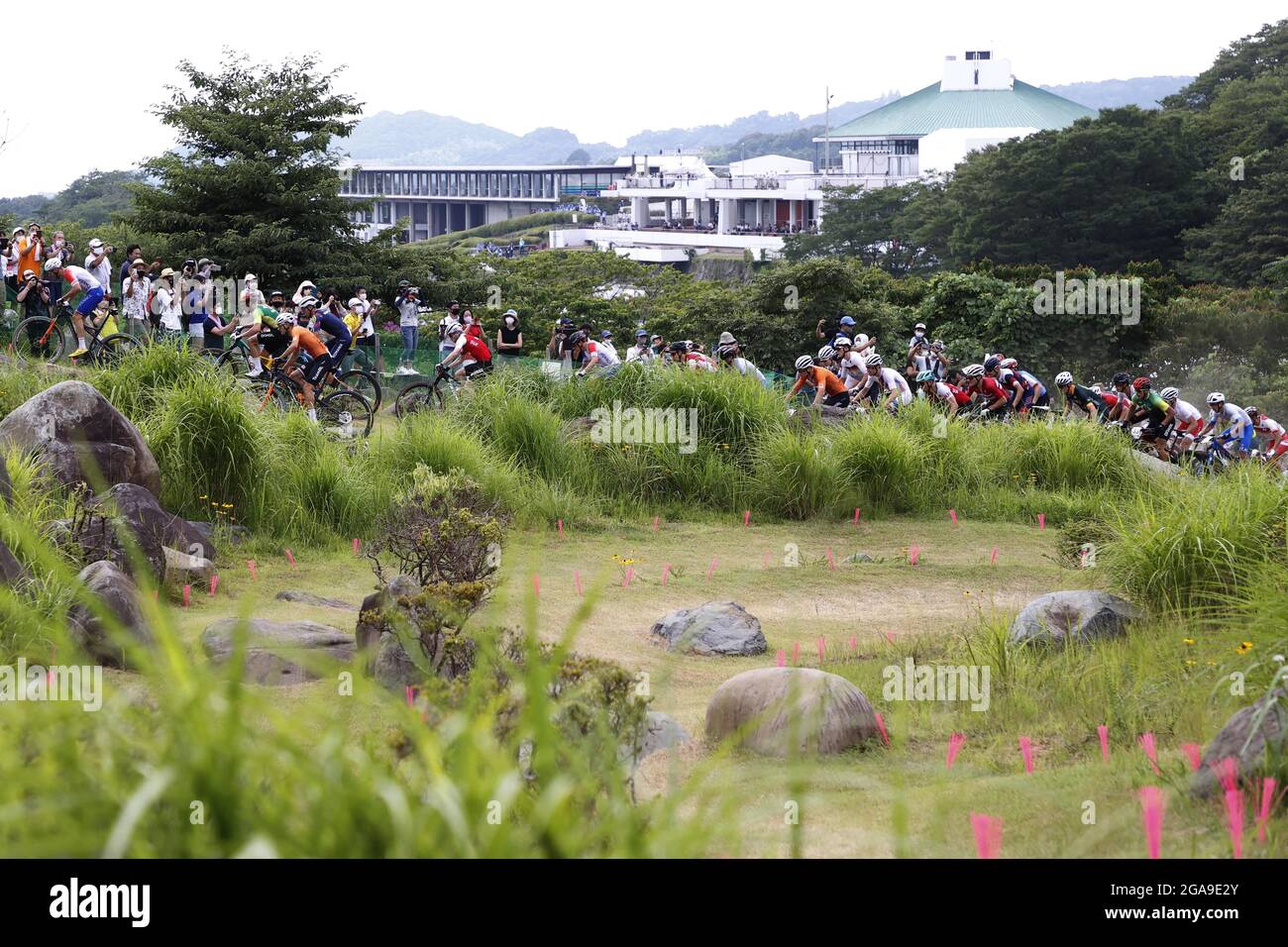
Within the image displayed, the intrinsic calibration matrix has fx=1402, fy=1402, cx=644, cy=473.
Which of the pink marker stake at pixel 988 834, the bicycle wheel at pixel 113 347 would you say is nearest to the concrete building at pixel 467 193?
the bicycle wheel at pixel 113 347

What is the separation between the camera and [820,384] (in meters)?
18.1

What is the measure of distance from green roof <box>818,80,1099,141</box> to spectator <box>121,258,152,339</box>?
4628 inches

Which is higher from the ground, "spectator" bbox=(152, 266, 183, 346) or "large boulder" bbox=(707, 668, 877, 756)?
"spectator" bbox=(152, 266, 183, 346)

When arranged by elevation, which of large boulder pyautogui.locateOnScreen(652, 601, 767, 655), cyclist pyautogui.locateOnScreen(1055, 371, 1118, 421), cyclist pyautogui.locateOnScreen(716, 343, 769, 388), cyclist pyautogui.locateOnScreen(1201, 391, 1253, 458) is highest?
cyclist pyautogui.locateOnScreen(716, 343, 769, 388)

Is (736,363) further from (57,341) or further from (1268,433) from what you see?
(1268,433)

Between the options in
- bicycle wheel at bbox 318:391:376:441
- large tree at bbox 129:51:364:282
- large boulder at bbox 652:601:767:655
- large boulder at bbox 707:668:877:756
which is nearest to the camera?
large boulder at bbox 707:668:877:756

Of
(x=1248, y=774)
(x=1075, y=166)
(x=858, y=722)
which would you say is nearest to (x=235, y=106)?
(x=858, y=722)

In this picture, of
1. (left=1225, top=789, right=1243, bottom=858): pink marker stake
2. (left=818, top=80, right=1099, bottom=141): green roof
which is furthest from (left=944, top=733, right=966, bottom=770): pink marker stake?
(left=818, top=80, right=1099, bottom=141): green roof

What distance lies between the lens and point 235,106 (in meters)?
30.7

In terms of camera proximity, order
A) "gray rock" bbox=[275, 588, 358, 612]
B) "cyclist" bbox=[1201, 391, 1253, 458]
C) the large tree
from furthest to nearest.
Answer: the large tree → "cyclist" bbox=[1201, 391, 1253, 458] → "gray rock" bbox=[275, 588, 358, 612]

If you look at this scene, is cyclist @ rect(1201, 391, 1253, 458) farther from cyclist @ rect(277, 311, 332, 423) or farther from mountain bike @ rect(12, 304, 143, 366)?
mountain bike @ rect(12, 304, 143, 366)

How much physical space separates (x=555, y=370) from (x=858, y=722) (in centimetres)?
1138

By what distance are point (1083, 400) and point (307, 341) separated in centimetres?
1095

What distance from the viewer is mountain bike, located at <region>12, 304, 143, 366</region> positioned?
17078 mm
